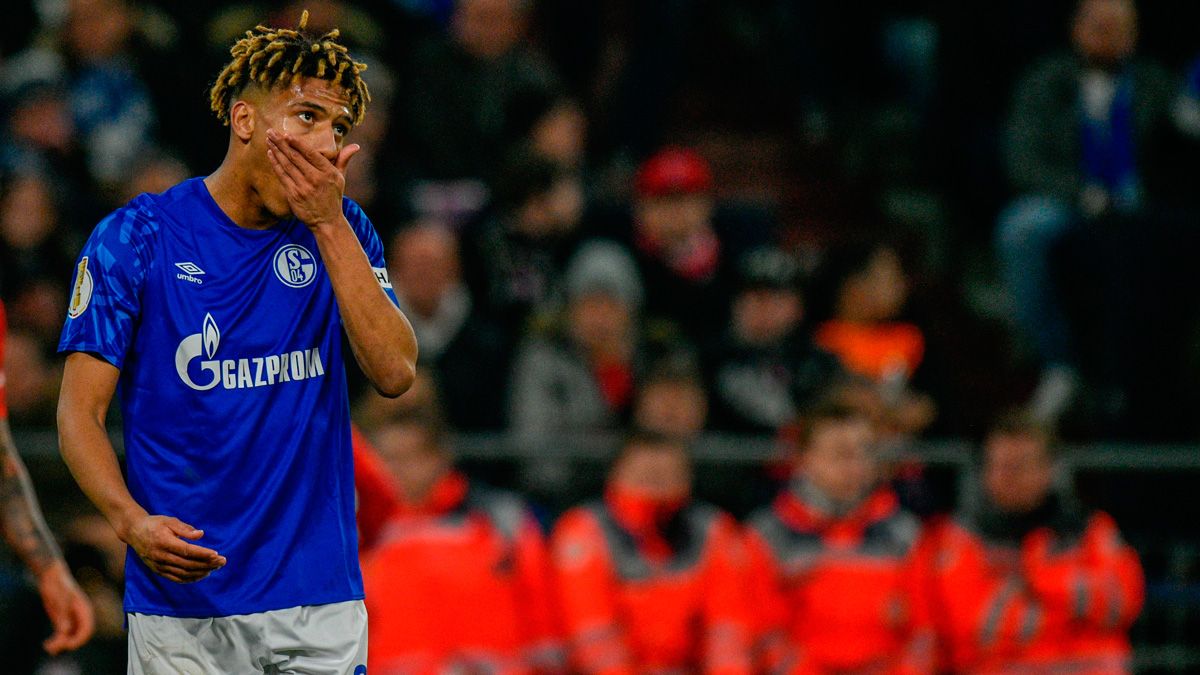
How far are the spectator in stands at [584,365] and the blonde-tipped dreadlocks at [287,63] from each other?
170 inches

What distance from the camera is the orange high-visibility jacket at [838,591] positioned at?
25.0 feet

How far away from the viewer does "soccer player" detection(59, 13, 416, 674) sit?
386 cm

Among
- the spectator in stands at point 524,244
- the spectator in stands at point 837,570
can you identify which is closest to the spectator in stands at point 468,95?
the spectator in stands at point 524,244

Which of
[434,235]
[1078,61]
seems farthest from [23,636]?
[1078,61]

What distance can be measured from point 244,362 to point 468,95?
607 centimetres

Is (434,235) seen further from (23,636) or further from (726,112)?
(726,112)

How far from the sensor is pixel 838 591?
7.66m

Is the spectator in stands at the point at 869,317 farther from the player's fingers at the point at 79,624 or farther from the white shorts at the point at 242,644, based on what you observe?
the white shorts at the point at 242,644

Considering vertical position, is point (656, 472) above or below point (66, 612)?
below

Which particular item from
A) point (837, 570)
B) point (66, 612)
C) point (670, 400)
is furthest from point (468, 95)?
point (66, 612)

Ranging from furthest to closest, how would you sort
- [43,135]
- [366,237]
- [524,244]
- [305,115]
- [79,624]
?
[43,135] < [524,244] < [79,624] < [366,237] < [305,115]

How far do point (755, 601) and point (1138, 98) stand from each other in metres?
4.15

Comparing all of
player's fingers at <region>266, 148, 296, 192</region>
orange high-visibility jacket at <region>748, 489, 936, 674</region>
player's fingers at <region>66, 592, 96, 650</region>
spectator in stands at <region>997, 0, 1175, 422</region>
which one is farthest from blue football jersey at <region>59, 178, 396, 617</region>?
spectator in stands at <region>997, 0, 1175, 422</region>

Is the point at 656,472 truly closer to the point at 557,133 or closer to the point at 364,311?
the point at 557,133
